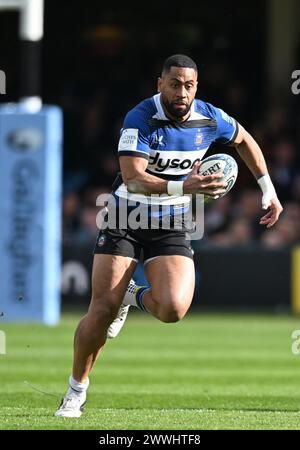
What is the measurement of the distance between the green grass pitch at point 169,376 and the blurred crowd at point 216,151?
206 cm

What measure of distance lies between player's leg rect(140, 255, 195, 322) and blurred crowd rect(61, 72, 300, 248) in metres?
10.1

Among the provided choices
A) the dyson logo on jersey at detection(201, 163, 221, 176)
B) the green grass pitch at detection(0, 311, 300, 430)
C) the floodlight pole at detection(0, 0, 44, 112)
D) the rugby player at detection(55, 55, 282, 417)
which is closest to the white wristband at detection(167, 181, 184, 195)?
the rugby player at detection(55, 55, 282, 417)

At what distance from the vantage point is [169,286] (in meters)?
8.02

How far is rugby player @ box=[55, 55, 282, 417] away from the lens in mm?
7988

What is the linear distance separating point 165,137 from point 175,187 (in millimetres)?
522

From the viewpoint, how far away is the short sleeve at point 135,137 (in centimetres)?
802

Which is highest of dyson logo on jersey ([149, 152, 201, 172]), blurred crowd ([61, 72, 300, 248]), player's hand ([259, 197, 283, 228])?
dyson logo on jersey ([149, 152, 201, 172])

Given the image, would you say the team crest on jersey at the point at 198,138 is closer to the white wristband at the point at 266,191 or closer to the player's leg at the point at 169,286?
the white wristband at the point at 266,191

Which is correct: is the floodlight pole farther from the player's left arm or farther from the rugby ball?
the rugby ball

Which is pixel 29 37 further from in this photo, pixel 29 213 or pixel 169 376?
pixel 169 376

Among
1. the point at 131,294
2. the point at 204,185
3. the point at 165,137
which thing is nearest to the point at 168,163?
the point at 165,137

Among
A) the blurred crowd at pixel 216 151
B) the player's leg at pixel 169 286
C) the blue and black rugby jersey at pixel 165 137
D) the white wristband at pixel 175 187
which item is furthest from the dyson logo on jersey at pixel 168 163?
the blurred crowd at pixel 216 151

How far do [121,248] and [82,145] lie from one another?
14.7 m

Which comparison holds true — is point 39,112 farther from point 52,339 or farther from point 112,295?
point 112,295
